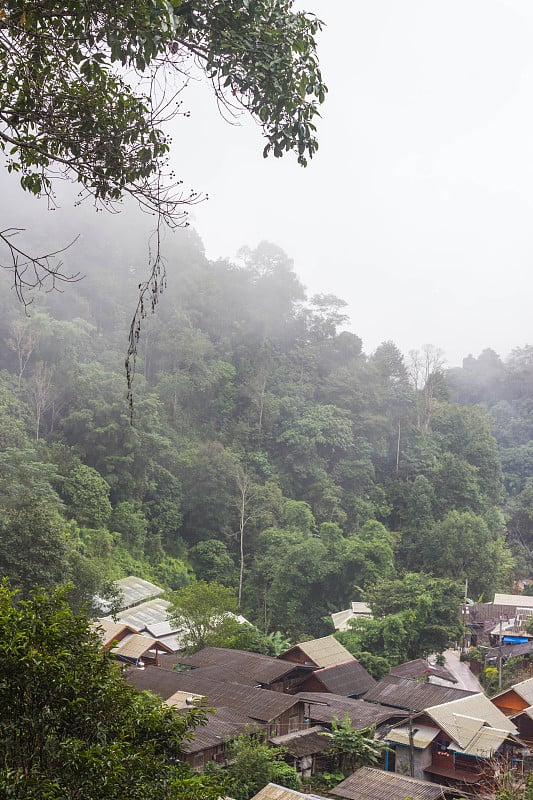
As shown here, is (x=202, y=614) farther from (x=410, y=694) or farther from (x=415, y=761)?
(x=415, y=761)

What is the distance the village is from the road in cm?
11

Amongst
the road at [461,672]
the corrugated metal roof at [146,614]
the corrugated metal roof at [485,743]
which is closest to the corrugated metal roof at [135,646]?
the corrugated metal roof at [146,614]

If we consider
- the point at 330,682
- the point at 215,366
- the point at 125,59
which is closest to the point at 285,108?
the point at 125,59

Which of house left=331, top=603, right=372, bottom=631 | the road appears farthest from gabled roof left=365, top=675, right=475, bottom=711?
house left=331, top=603, right=372, bottom=631

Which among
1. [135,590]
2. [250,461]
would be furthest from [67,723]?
[250,461]

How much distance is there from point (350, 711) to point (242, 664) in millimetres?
3189

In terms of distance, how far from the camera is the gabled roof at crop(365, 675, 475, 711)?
1459cm

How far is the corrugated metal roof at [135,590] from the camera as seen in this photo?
2083 cm

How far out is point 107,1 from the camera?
3.38 meters

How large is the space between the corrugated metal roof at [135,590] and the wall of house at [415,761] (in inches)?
387

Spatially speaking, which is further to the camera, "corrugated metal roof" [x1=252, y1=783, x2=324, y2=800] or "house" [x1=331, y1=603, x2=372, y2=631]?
"house" [x1=331, y1=603, x2=372, y2=631]

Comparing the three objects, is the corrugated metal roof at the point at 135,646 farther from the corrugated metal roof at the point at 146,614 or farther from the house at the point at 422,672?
the house at the point at 422,672

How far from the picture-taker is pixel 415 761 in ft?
43.5

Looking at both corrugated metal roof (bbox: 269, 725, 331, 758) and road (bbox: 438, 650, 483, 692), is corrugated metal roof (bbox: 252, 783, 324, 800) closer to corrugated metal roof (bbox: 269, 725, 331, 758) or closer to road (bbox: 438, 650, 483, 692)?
corrugated metal roof (bbox: 269, 725, 331, 758)
